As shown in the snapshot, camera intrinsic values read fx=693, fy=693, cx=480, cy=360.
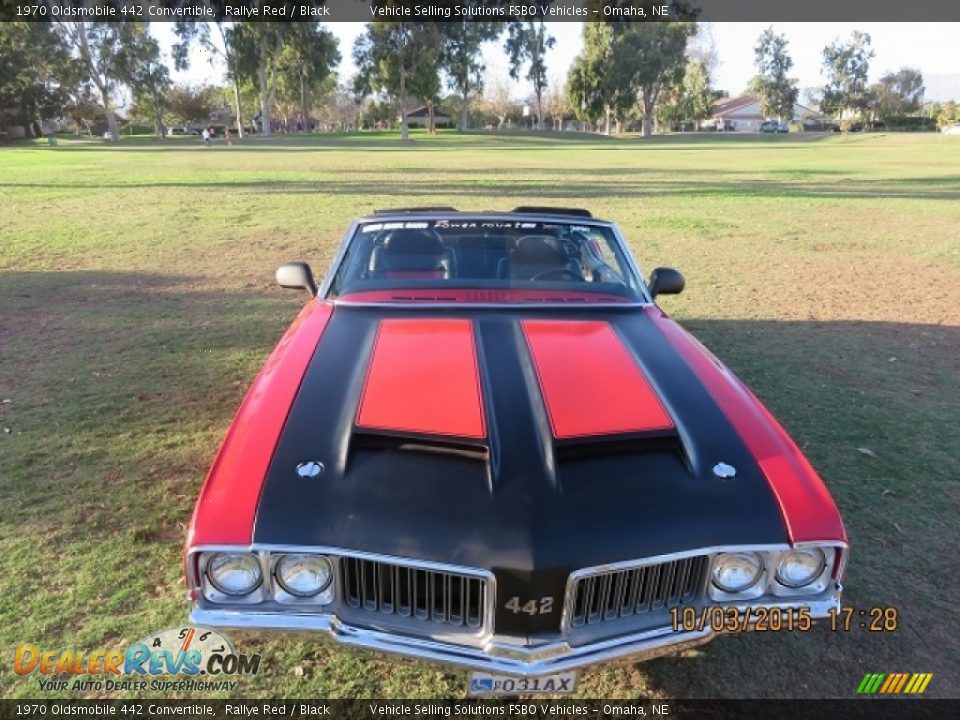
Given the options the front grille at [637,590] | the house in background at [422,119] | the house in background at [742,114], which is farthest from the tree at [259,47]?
the house in background at [742,114]

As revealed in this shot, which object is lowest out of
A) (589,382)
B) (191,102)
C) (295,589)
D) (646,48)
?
(295,589)

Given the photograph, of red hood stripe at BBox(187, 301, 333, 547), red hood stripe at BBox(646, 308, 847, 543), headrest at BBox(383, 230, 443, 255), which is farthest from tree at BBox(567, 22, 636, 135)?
red hood stripe at BBox(187, 301, 333, 547)

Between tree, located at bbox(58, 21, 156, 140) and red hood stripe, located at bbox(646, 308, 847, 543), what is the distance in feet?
214

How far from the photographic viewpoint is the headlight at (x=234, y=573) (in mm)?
1981

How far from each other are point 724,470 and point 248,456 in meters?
1.52

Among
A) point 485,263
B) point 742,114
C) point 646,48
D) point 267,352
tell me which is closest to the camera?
point 485,263

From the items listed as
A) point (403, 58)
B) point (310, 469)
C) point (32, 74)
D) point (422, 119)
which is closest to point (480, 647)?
point (310, 469)

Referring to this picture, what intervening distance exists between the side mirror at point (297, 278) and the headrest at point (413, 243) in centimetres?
48

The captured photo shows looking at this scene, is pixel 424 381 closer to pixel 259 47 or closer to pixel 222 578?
pixel 222 578

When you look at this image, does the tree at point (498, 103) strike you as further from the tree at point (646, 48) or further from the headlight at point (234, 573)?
the headlight at point (234, 573)

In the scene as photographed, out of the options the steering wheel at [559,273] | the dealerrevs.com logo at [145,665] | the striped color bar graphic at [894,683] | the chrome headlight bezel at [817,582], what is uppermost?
the steering wheel at [559,273]

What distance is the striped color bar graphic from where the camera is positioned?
2.54 m

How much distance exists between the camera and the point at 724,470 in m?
2.18

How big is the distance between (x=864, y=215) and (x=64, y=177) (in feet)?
72.1
